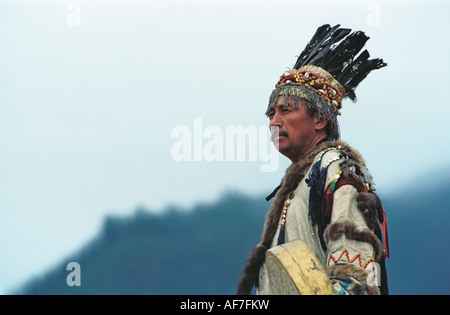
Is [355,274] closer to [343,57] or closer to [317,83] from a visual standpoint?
[317,83]

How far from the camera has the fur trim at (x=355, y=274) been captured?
3.87m

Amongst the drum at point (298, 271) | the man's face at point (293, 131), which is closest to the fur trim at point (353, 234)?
the drum at point (298, 271)

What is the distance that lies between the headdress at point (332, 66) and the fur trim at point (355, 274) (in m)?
1.51

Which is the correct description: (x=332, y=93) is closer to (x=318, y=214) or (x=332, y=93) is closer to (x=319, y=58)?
(x=319, y=58)

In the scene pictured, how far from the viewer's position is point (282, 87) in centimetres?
509

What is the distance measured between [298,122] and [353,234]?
116cm

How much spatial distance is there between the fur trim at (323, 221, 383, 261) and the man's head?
3.24 ft

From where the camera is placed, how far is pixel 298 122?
16.2ft

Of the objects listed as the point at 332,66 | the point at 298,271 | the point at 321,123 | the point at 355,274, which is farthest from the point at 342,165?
the point at 332,66
